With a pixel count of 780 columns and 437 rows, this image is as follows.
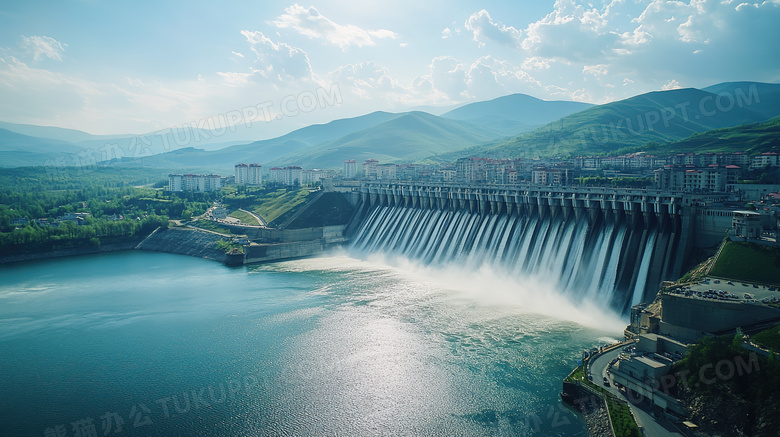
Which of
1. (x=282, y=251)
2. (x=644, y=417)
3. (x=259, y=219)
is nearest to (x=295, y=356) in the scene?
(x=644, y=417)

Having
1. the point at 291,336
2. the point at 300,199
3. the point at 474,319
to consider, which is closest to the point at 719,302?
the point at 474,319

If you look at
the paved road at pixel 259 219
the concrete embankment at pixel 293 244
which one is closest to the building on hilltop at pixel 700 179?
the concrete embankment at pixel 293 244

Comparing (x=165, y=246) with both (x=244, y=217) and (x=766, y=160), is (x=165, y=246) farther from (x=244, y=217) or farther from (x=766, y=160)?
(x=766, y=160)

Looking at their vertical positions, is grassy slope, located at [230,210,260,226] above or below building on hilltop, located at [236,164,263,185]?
below

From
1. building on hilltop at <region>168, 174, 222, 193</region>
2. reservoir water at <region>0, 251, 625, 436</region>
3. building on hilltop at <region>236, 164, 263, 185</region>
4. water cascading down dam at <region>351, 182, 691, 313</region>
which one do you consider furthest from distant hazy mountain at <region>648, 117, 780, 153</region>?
building on hilltop at <region>168, 174, 222, 193</region>

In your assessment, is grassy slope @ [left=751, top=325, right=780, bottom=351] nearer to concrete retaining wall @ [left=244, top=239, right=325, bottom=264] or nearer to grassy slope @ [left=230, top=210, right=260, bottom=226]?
concrete retaining wall @ [left=244, top=239, right=325, bottom=264]
